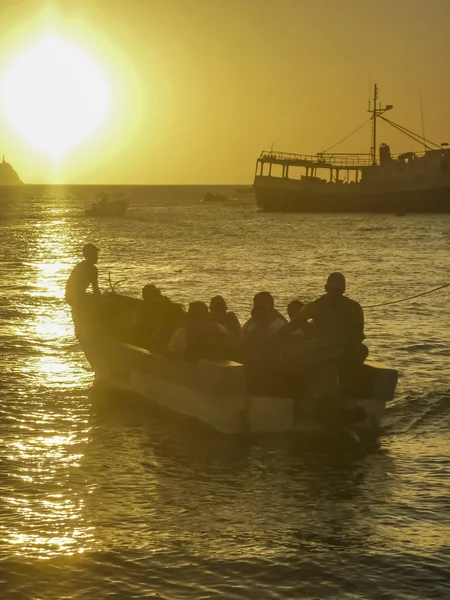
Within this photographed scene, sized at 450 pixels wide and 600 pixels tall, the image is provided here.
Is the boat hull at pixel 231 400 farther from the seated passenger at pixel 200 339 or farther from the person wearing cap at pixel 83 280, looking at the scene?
the person wearing cap at pixel 83 280

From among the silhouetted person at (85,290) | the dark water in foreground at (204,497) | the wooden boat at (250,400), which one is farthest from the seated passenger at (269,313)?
the silhouetted person at (85,290)

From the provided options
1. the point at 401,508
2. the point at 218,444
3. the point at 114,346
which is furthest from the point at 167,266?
the point at 401,508

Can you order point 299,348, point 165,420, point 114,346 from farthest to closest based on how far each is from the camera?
point 114,346 → point 165,420 → point 299,348

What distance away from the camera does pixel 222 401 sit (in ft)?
36.9

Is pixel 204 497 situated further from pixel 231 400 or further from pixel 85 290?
pixel 85 290

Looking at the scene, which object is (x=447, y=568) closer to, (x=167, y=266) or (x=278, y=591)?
(x=278, y=591)

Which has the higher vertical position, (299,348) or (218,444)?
(299,348)

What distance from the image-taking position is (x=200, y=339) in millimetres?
11625

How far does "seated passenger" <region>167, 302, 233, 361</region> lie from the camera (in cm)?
1159

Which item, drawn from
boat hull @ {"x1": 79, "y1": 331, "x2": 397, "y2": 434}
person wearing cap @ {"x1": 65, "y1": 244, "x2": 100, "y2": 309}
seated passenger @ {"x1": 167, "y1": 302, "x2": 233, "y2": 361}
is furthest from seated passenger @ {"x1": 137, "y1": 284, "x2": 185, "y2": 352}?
person wearing cap @ {"x1": 65, "y1": 244, "x2": 100, "y2": 309}

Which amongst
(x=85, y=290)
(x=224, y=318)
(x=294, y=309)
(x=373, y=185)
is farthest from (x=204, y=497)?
(x=373, y=185)

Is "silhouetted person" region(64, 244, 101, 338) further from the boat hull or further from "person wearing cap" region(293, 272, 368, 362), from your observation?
"person wearing cap" region(293, 272, 368, 362)

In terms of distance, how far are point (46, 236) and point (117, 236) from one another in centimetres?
532

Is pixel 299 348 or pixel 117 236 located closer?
pixel 299 348
